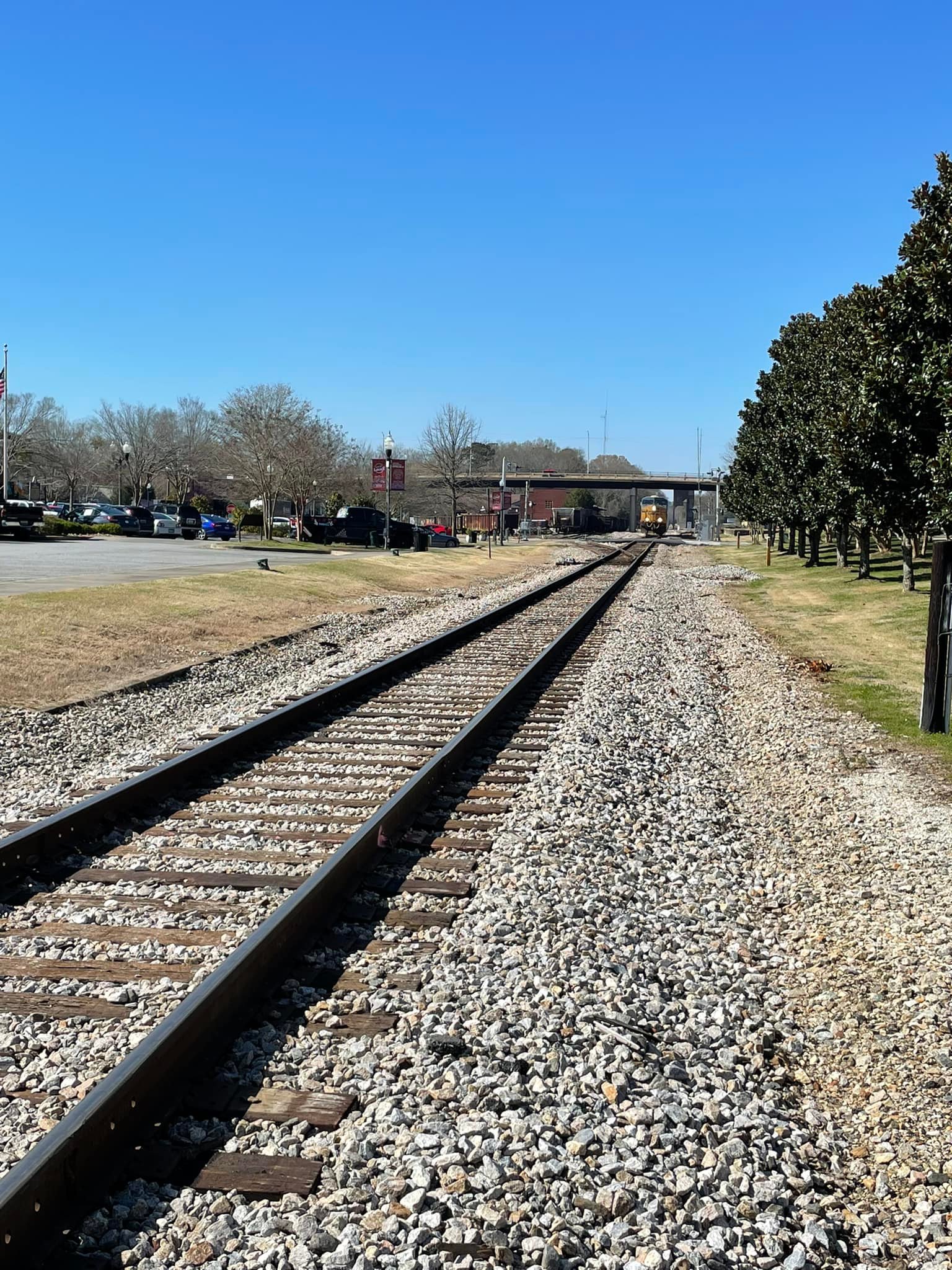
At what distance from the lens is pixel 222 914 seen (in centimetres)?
574

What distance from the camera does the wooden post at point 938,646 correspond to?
10.8 m

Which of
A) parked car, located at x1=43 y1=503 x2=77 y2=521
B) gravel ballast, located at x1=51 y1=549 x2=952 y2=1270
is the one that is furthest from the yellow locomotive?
gravel ballast, located at x1=51 y1=549 x2=952 y2=1270

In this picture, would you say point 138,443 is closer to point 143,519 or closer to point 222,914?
point 143,519

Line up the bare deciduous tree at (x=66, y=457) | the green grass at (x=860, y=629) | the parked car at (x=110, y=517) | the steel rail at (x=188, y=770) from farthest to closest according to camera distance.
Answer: the bare deciduous tree at (x=66, y=457)
the parked car at (x=110, y=517)
the green grass at (x=860, y=629)
the steel rail at (x=188, y=770)

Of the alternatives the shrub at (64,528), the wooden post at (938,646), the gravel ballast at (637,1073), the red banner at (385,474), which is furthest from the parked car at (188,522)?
the gravel ballast at (637,1073)

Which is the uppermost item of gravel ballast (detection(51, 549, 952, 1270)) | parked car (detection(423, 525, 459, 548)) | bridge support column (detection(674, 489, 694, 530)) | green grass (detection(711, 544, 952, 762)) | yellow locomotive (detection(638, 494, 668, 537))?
bridge support column (detection(674, 489, 694, 530))

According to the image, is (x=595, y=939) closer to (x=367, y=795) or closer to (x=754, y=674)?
(x=367, y=795)

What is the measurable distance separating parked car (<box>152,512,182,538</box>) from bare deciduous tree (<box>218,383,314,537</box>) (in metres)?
4.93

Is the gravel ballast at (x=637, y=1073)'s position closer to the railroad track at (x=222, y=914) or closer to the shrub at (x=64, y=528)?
the railroad track at (x=222, y=914)

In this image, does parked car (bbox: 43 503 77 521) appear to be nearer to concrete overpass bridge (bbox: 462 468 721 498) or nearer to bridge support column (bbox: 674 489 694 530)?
concrete overpass bridge (bbox: 462 468 721 498)

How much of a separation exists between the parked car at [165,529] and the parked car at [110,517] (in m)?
1.15

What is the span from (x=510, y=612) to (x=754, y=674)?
843 cm

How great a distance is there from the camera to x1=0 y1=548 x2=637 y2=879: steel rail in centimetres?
648

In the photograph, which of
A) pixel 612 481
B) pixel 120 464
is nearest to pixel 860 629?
pixel 120 464
